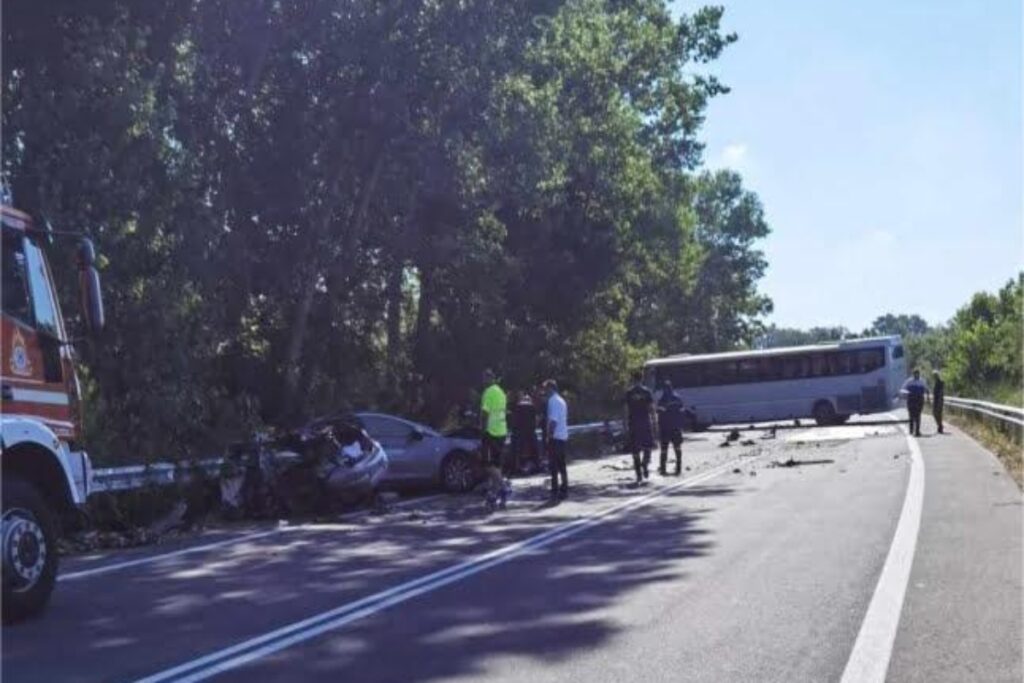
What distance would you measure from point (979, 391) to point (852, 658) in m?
35.0

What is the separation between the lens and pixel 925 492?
15.7 metres

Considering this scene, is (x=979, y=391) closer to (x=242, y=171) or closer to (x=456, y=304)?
(x=456, y=304)

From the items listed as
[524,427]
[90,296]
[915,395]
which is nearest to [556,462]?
[524,427]

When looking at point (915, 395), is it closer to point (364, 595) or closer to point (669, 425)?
point (669, 425)

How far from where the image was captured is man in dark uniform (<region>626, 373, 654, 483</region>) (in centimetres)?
2008

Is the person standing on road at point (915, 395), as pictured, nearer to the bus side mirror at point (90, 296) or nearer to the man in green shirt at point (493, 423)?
the man in green shirt at point (493, 423)

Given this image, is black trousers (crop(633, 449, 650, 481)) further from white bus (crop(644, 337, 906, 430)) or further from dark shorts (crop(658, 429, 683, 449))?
white bus (crop(644, 337, 906, 430))

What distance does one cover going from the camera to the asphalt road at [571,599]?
21.8 feet

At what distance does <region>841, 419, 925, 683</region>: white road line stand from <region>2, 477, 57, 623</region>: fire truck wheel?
17.6 feet

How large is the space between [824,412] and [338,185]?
26.4 meters

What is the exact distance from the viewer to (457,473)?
19766mm

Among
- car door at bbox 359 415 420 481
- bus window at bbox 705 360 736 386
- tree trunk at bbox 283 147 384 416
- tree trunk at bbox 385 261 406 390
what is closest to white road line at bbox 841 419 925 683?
car door at bbox 359 415 420 481

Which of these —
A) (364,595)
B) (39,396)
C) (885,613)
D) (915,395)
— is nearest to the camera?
(885,613)

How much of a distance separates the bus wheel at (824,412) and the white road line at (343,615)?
3408 cm
